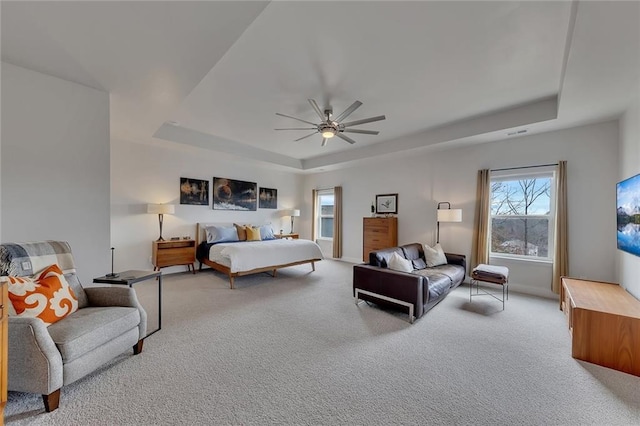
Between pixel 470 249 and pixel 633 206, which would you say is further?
pixel 470 249

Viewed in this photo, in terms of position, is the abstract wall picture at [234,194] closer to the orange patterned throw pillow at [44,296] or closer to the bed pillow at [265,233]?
the bed pillow at [265,233]

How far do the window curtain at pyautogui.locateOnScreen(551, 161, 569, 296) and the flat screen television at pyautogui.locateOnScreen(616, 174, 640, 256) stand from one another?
772 millimetres

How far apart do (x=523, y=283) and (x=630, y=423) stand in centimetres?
309

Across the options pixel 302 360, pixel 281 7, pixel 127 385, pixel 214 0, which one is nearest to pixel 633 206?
pixel 302 360

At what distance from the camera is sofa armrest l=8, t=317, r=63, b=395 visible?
154 cm

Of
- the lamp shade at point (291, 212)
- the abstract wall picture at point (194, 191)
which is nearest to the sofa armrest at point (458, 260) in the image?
the lamp shade at point (291, 212)

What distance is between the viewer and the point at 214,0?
1758 millimetres

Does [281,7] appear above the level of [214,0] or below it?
above

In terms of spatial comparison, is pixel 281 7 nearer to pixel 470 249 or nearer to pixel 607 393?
pixel 607 393

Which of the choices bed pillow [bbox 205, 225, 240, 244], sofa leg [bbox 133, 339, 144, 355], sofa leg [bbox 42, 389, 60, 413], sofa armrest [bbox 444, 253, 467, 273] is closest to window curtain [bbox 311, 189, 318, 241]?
bed pillow [bbox 205, 225, 240, 244]

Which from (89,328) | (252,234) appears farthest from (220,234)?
(89,328)

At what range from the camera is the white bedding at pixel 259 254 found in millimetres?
4391

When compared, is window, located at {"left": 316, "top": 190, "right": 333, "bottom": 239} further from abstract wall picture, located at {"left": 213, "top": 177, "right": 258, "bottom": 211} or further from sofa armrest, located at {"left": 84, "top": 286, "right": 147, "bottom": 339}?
sofa armrest, located at {"left": 84, "top": 286, "right": 147, "bottom": 339}

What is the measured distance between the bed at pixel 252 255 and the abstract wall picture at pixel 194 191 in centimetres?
77
